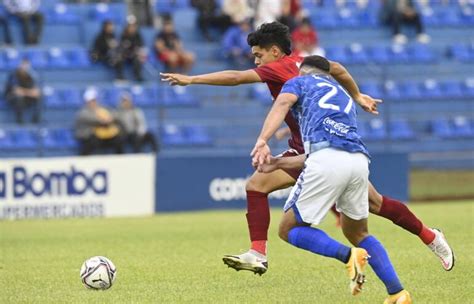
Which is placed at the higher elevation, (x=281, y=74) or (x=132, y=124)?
(x=281, y=74)

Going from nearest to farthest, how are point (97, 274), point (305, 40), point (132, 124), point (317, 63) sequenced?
point (317, 63), point (97, 274), point (132, 124), point (305, 40)

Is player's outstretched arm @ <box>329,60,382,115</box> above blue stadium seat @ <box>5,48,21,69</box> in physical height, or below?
above

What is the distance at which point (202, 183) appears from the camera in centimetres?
2130

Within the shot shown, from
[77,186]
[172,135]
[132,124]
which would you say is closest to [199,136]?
[172,135]

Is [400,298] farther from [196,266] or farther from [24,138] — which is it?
[24,138]

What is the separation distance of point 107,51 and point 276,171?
45.2 feet

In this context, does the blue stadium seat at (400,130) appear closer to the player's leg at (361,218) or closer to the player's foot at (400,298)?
the player's leg at (361,218)

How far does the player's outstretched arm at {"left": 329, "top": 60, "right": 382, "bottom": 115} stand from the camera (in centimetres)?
912

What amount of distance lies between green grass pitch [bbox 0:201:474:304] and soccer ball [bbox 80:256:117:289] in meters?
0.09

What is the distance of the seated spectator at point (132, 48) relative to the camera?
74.3 feet

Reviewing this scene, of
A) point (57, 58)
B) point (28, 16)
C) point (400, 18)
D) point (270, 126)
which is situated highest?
point (270, 126)

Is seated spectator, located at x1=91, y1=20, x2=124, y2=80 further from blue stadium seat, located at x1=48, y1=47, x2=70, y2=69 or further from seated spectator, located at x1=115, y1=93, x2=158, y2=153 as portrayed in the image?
seated spectator, located at x1=115, y1=93, x2=158, y2=153

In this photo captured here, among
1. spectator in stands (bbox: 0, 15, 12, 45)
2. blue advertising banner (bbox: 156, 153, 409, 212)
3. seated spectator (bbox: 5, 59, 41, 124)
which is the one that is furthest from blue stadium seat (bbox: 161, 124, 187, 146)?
spectator in stands (bbox: 0, 15, 12, 45)

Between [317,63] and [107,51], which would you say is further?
[107,51]
